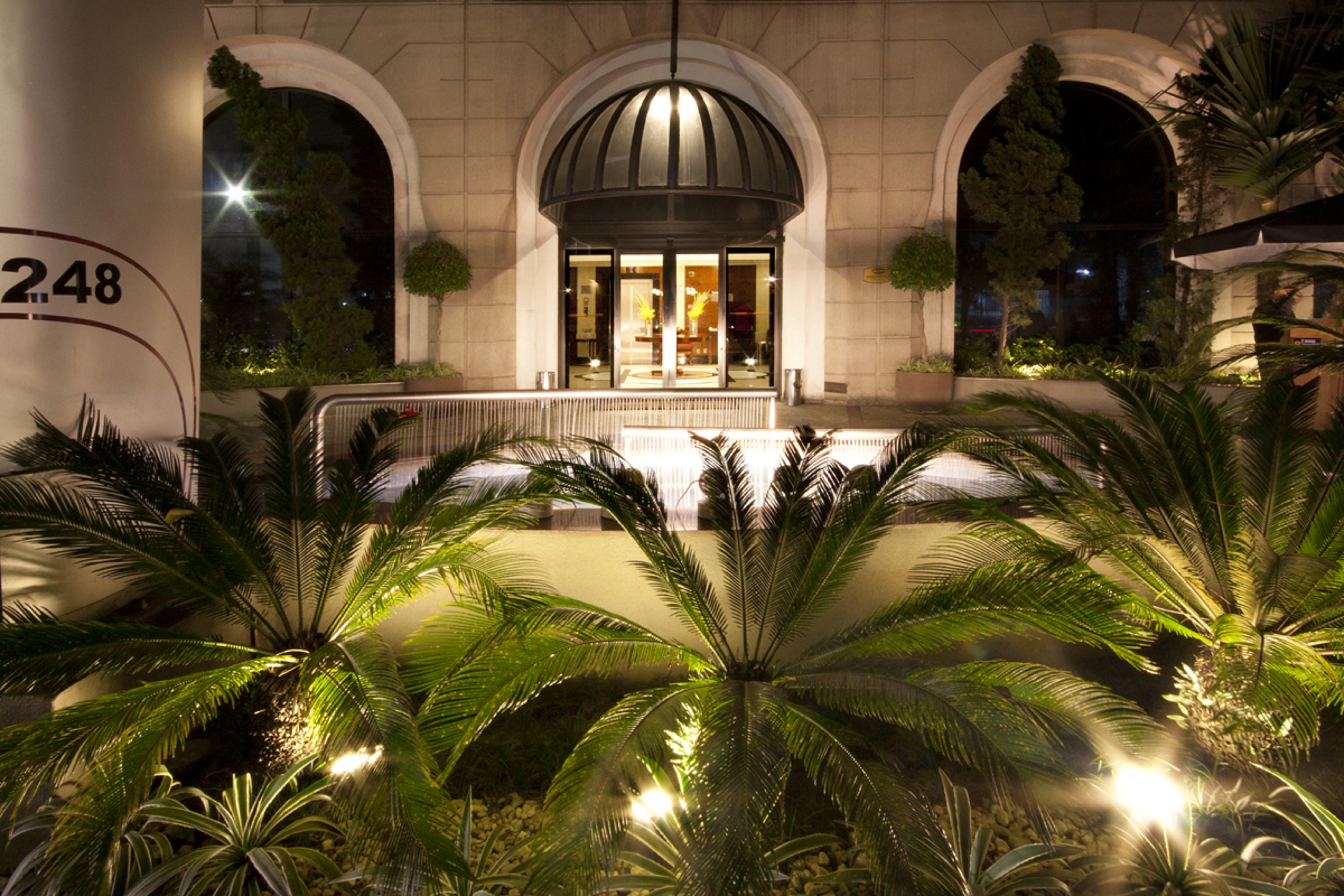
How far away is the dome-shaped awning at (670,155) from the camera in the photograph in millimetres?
9977

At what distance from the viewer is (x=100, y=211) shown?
5.64 m

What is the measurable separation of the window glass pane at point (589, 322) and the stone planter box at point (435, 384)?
86.3 inches

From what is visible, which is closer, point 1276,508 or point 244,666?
point 244,666

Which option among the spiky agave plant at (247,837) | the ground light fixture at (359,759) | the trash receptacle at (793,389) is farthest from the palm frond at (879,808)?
the trash receptacle at (793,389)

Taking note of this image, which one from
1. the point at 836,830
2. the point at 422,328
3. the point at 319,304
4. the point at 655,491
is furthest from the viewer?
the point at 422,328

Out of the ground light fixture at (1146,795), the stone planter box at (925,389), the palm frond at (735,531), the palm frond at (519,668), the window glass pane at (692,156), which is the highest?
the window glass pane at (692,156)

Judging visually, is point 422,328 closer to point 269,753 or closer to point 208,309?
point 208,309

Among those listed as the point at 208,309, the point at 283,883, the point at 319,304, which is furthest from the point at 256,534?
the point at 208,309

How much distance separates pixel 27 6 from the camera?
525 centimetres

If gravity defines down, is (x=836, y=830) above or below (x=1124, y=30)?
below

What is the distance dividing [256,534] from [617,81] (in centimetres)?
1302

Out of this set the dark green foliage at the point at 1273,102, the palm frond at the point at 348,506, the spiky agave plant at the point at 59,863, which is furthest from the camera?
the dark green foliage at the point at 1273,102

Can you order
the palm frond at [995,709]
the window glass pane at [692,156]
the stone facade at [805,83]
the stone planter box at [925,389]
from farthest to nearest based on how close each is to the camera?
the stone facade at [805,83] < the stone planter box at [925,389] < the window glass pane at [692,156] < the palm frond at [995,709]

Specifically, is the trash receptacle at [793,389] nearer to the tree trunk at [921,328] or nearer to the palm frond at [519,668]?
the tree trunk at [921,328]
